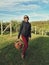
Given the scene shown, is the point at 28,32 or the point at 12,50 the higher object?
the point at 28,32

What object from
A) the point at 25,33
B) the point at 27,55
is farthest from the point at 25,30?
the point at 27,55

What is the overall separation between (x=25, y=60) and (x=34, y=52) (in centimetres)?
175

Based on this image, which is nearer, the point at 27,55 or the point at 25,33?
the point at 25,33

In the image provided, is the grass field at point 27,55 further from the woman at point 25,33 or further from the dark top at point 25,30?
the dark top at point 25,30

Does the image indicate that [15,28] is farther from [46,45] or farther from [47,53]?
[47,53]

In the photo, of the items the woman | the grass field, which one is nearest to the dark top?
the woman

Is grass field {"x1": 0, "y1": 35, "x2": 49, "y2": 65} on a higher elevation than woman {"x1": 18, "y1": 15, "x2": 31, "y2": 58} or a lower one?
lower

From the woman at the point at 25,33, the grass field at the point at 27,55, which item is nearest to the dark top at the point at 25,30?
the woman at the point at 25,33

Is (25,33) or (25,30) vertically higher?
(25,30)

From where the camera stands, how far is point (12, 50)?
1467cm

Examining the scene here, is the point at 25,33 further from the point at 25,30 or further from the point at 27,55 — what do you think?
the point at 27,55

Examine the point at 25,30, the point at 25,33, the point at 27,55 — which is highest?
the point at 25,30

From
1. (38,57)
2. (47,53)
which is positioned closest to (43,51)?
(47,53)

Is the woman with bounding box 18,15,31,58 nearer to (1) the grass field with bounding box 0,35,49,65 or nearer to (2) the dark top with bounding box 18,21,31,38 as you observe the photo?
(2) the dark top with bounding box 18,21,31,38
